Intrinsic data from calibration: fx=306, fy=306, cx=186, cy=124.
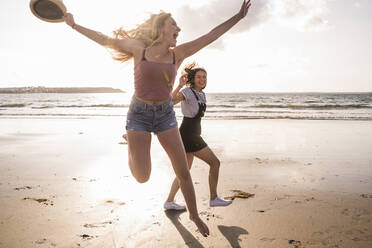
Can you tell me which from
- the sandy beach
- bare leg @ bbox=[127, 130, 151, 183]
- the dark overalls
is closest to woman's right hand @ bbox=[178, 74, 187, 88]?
the dark overalls

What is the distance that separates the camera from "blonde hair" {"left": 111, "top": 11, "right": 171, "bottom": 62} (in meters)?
2.89

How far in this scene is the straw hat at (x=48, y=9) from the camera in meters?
2.92

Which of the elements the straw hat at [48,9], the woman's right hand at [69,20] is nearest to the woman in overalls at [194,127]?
the woman's right hand at [69,20]

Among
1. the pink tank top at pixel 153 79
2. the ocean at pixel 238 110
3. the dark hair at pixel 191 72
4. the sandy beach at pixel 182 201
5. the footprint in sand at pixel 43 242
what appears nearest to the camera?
the pink tank top at pixel 153 79

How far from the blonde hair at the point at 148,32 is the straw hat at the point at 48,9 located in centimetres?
53

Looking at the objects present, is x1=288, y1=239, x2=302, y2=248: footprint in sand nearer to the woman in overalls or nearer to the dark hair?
the woman in overalls

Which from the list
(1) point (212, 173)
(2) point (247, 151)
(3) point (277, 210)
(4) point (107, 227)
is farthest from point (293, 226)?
(2) point (247, 151)

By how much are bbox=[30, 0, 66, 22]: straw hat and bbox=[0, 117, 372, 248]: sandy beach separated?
2215 mm

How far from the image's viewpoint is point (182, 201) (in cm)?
430

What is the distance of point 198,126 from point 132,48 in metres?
1.48

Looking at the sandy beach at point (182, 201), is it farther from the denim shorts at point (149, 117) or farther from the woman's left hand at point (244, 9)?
the woman's left hand at point (244, 9)

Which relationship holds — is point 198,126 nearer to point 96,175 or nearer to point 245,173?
point 245,173

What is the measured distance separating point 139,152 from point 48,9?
5.35 ft

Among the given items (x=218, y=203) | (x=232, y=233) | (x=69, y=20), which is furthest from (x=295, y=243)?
(x=69, y=20)
